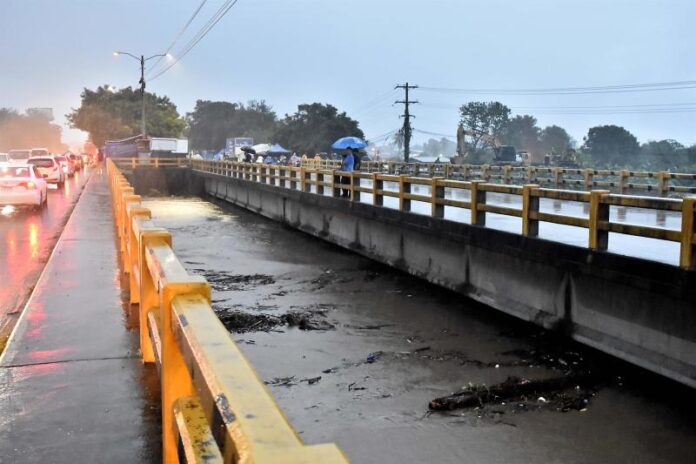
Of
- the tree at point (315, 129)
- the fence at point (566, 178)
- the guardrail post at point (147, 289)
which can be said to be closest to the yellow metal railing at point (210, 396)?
the guardrail post at point (147, 289)

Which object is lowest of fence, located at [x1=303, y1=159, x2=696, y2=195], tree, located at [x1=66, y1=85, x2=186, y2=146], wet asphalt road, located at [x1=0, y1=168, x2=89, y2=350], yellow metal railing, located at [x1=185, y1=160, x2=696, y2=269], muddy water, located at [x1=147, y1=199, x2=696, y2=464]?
muddy water, located at [x1=147, y1=199, x2=696, y2=464]

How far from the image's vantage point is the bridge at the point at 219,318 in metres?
2.24

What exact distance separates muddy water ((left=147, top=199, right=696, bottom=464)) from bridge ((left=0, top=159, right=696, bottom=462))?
163 millimetres

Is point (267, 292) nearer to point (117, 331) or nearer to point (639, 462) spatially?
point (117, 331)

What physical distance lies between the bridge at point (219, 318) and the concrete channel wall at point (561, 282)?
0.02 meters

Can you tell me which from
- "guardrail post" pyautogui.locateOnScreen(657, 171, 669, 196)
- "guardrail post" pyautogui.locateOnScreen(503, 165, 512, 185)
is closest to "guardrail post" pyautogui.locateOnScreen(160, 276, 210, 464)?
"guardrail post" pyautogui.locateOnScreen(657, 171, 669, 196)

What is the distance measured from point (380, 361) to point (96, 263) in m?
4.19

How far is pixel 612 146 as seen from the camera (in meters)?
102

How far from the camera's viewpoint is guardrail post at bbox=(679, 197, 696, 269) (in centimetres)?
754

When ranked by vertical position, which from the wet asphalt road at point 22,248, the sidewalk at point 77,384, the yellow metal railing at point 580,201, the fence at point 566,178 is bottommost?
the wet asphalt road at point 22,248

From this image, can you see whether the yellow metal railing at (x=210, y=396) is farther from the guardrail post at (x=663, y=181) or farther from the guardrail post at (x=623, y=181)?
the guardrail post at (x=623, y=181)

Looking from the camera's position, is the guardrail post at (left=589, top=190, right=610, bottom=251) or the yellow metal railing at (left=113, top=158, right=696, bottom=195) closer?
the guardrail post at (left=589, top=190, right=610, bottom=251)

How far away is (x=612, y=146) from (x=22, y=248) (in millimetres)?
97782

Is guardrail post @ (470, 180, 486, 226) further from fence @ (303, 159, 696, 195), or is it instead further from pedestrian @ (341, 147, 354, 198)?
fence @ (303, 159, 696, 195)
